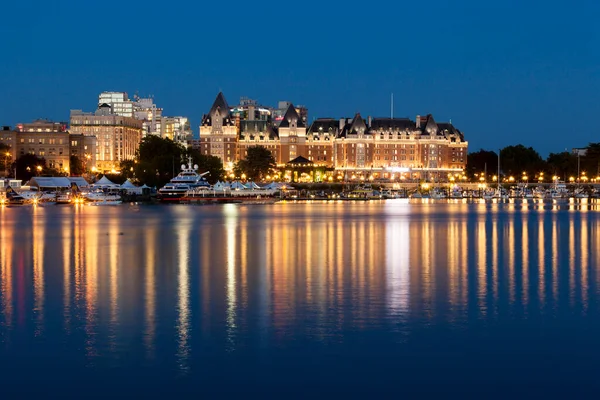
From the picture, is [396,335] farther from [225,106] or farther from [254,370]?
[225,106]

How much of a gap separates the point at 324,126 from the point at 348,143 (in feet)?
27.0

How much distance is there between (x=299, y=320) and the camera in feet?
60.8

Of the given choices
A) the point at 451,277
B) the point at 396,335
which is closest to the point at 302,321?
the point at 396,335

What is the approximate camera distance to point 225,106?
16050 centimetres

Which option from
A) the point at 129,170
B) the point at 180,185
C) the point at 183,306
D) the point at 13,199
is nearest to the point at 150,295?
the point at 183,306

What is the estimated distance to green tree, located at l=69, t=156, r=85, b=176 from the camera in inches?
Answer: 5832

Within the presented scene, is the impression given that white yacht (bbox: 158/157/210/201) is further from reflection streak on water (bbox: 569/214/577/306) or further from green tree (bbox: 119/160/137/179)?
reflection streak on water (bbox: 569/214/577/306)

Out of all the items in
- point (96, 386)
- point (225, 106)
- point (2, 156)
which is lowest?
point (96, 386)

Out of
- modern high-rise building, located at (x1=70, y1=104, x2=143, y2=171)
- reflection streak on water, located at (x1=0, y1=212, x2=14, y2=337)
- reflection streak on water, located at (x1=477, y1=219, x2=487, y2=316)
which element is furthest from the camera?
modern high-rise building, located at (x1=70, y1=104, x2=143, y2=171)

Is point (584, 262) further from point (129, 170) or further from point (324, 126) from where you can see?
point (324, 126)

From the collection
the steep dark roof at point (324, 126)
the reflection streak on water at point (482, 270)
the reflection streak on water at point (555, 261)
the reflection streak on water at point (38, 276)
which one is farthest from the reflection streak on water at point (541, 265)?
the steep dark roof at point (324, 126)

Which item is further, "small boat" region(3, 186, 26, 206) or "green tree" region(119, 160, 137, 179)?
"green tree" region(119, 160, 137, 179)

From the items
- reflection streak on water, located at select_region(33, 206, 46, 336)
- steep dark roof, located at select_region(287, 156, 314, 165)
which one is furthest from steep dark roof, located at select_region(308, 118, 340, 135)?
reflection streak on water, located at select_region(33, 206, 46, 336)

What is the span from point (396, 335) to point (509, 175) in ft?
482
